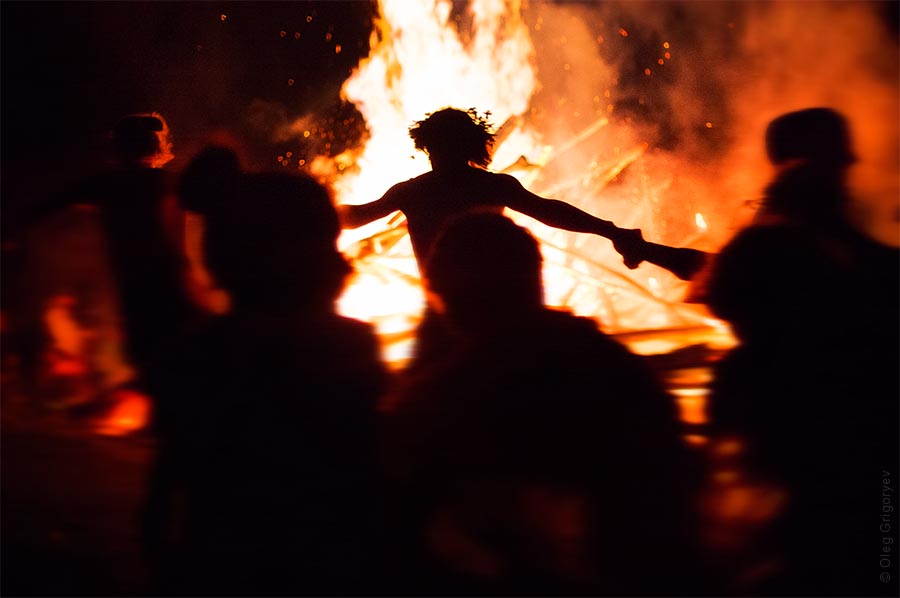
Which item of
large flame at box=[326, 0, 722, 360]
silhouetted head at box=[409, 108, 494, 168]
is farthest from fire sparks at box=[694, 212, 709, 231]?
silhouetted head at box=[409, 108, 494, 168]

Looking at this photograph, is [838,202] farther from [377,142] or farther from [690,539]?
[377,142]

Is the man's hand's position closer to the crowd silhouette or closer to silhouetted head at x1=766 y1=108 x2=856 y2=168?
the crowd silhouette

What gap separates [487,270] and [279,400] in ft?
2.44

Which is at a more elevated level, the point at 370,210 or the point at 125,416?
the point at 370,210

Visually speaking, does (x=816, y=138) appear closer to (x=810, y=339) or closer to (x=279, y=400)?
(x=810, y=339)

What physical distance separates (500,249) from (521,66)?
3684 mm

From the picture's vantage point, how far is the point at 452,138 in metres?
2.62

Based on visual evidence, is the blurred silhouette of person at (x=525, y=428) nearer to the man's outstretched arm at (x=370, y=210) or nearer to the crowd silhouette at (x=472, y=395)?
the crowd silhouette at (x=472, y=395)

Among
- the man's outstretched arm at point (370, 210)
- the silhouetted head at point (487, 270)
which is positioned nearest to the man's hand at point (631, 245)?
the silhouetted head at point (487, 270)

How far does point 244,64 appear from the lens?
4676 millimetres

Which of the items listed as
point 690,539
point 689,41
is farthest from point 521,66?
point 690,539

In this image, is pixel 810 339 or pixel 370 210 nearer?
pixel 810 339

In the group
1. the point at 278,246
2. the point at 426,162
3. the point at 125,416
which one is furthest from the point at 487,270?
the point at 125,416

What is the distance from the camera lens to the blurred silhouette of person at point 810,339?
6.34 feet
